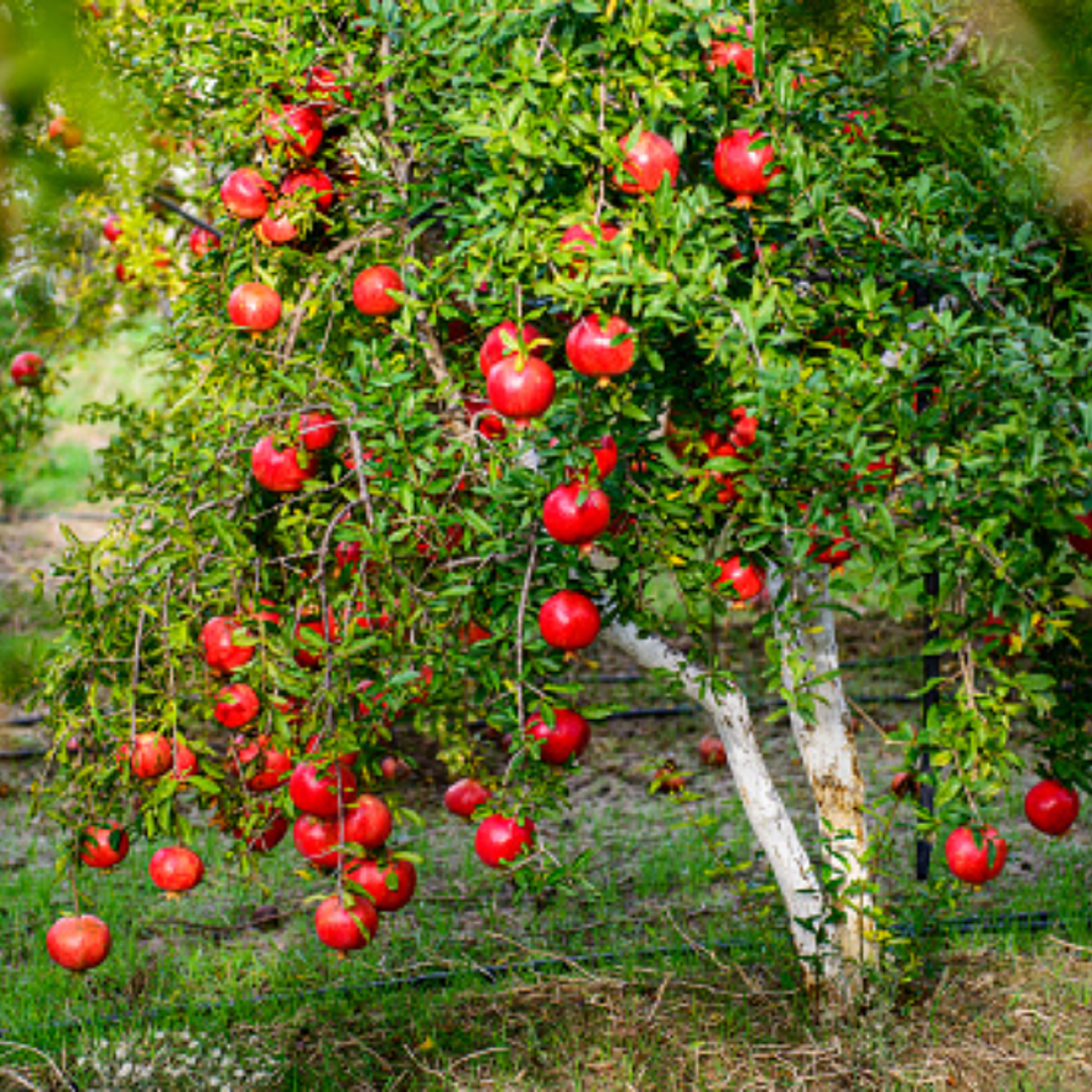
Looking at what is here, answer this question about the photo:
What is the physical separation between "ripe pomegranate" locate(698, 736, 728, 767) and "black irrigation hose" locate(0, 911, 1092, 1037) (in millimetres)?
1800

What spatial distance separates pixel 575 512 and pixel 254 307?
2.76ft

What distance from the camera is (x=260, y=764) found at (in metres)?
2.34

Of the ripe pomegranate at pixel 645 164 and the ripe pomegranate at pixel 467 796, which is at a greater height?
the ripe pomegranate at pixel 645 164

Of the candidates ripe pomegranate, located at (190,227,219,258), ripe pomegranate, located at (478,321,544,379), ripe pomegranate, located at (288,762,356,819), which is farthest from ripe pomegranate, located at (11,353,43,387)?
ripe pomegranate, located at (478,321,544,379)

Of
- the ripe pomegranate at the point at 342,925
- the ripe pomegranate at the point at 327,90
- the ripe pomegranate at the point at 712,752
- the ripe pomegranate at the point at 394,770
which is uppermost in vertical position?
the ripe pomegranate at the point at 327,90

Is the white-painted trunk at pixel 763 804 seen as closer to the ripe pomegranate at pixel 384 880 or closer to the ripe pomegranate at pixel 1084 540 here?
the ripe pomegranate at pixel 384 880

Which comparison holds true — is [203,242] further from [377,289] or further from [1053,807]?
[1053,807]

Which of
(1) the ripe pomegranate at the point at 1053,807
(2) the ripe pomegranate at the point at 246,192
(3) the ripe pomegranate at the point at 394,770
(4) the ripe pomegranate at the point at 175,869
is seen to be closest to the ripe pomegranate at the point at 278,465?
(2) the ripe pomegranate at the point at 246,192

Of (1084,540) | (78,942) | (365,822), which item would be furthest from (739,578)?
(78,942)

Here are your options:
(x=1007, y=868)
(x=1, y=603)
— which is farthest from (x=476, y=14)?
(x=1007, y=868)

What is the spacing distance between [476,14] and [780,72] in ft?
1.69

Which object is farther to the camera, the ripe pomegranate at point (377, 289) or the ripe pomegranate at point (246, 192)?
the ripe pomegranate at point (246, 192)

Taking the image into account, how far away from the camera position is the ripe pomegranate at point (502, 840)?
7.34 ft

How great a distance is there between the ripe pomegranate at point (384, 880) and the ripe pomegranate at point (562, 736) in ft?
1.18
